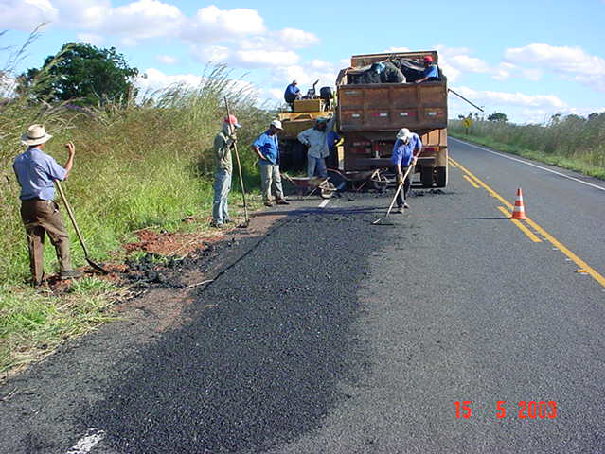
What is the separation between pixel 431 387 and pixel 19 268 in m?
4.98

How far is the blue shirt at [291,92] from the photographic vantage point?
58.3 feet

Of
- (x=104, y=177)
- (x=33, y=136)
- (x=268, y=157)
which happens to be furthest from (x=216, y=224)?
(x=33, y=136)

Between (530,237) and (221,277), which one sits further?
(530,237)

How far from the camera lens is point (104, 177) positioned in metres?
10.5

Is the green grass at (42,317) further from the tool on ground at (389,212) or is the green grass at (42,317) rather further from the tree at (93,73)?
the tree at (93,73)

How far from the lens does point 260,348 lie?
5066mm

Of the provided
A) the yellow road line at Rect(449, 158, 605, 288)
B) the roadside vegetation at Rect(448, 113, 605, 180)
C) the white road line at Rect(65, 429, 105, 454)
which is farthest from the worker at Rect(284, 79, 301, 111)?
the white road line at Rect(65, 429, 105, 454)

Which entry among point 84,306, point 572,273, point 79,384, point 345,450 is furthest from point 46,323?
point 572,273

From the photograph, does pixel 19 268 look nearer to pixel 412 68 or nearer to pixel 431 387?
pixel 431 387

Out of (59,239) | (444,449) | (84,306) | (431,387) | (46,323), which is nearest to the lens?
(444,449)

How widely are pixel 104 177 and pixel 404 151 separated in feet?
17.5

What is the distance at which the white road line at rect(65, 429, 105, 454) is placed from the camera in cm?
358

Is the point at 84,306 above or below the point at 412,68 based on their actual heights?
below

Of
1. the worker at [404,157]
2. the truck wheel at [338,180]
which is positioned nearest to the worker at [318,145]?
the truck wheel at [338,180]
